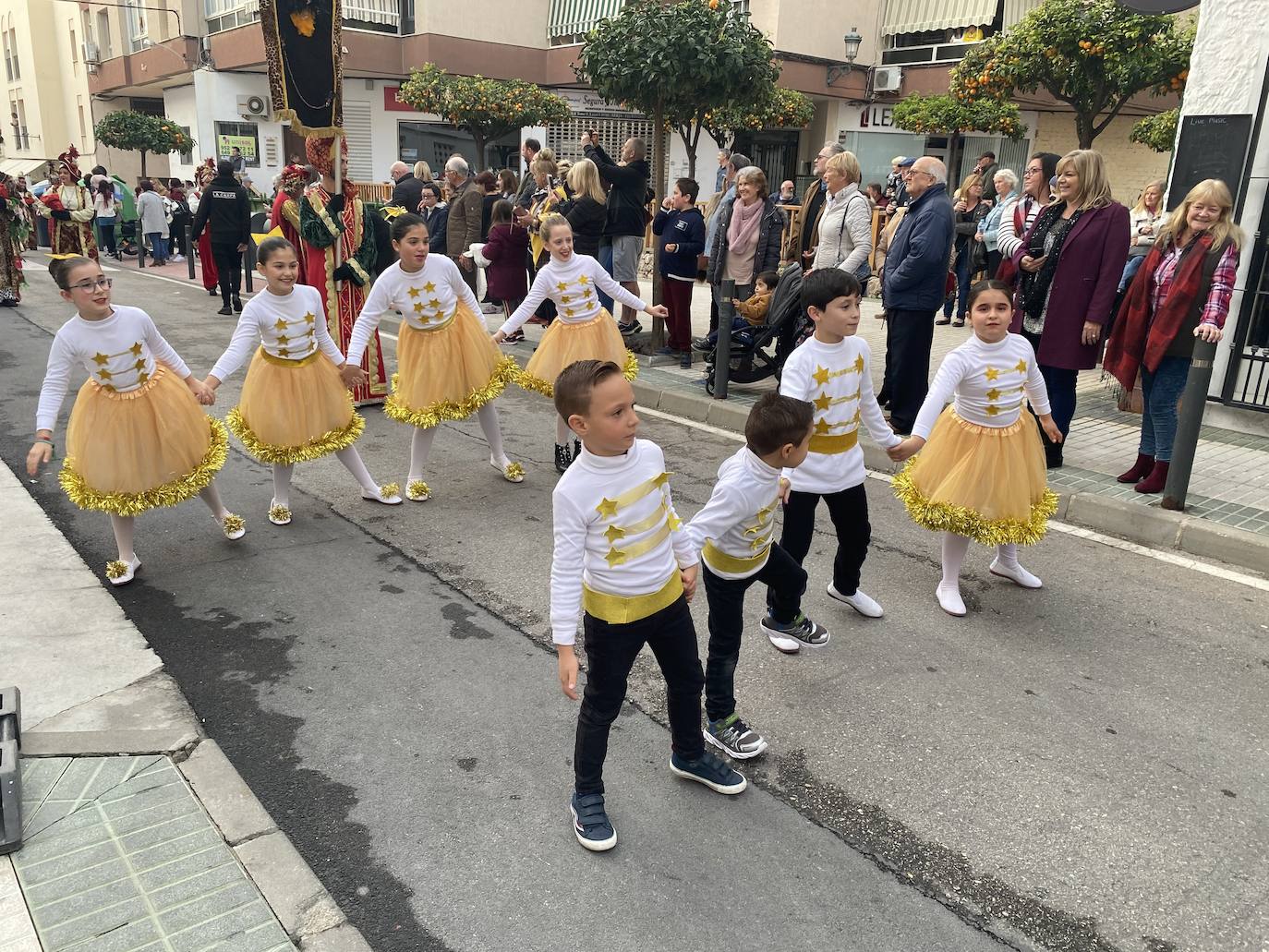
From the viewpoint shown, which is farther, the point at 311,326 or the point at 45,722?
the point at 311,326

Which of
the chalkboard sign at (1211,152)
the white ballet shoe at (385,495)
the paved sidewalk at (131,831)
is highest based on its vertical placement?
the chalkboard sign at (1211,152)

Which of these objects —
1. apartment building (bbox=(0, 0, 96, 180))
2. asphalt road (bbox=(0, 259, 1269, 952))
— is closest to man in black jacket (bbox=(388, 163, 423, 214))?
asphalt road (bbox=(0, 259, 1269, 952))

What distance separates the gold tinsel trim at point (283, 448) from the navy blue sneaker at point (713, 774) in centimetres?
336

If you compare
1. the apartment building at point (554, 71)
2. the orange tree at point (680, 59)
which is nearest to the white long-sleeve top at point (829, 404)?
the orange tree at point (680, 59)

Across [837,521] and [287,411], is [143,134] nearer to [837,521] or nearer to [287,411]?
[287,411]

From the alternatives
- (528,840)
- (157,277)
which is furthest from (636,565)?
(157,277)

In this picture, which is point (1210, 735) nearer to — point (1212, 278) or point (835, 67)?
point (1212, 278)

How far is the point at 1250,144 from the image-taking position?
25.3 feet

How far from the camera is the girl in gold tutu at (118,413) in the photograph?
4.71 meters

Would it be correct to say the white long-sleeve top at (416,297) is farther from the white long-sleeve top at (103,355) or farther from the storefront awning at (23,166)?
the storefront awning at (23,166)

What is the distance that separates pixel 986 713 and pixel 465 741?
208cm

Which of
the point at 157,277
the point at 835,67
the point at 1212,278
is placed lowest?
the point at 157,277

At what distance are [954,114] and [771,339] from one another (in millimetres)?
10844

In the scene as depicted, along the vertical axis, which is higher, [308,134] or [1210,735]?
[308,134]
